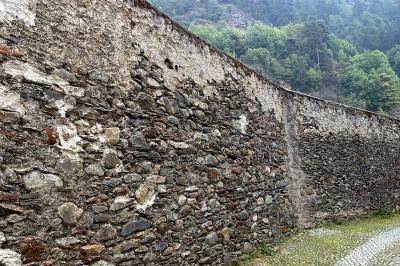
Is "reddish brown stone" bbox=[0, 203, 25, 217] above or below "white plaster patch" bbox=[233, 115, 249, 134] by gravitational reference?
below

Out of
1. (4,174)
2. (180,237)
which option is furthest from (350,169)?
(4,174)

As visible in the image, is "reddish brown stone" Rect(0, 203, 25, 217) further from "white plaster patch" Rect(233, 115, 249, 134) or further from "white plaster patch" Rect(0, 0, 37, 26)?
"white plaster patch" Rect(233, 115, 249, 134)

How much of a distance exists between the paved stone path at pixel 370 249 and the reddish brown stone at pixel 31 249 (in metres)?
3.74

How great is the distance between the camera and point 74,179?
2.93 m

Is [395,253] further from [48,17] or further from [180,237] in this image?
[48,17]

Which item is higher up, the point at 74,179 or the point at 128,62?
the point at 128,62

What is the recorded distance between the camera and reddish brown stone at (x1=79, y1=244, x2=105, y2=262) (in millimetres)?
2910

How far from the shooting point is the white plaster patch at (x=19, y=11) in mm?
2585

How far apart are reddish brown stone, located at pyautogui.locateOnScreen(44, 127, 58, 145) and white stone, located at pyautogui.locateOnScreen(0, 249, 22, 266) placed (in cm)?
77

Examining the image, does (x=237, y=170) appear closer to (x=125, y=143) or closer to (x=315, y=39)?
(x=125, y=143)

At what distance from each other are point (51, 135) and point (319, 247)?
4435mm

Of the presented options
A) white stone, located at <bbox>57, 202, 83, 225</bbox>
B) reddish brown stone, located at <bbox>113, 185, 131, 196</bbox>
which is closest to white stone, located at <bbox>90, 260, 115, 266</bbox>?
white stone, located at <bbox>57, 202, 83, 225</bbox>

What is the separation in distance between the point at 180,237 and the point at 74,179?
4.72 ft

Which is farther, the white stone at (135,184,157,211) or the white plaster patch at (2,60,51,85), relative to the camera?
the white stone at (135,184,157,211)
